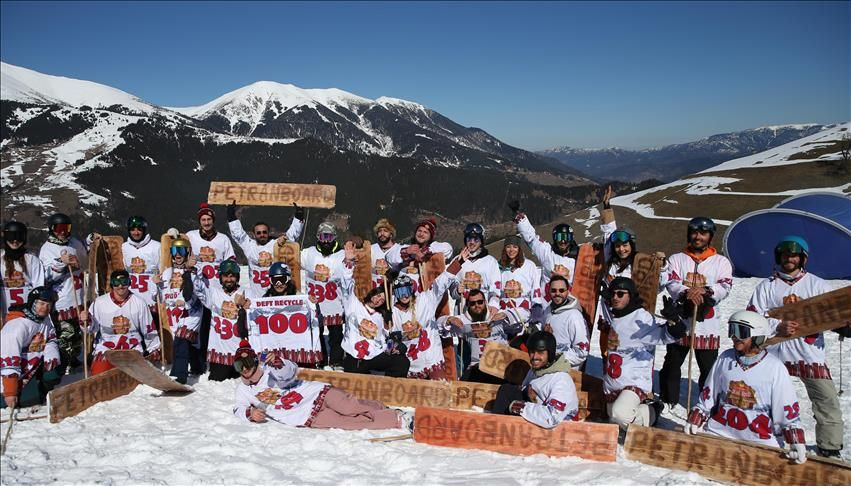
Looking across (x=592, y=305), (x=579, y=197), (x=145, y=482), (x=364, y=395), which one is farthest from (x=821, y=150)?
(x=579, y=197)

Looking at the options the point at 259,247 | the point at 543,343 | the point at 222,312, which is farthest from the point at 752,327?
the point at 259,247

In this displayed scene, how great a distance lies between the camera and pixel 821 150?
40625 millimetres

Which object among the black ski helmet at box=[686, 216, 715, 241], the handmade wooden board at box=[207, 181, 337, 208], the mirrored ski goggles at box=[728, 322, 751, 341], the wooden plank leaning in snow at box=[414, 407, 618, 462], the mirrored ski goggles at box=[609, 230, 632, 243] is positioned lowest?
the wooden plank leaning in snow at box=[414, 407, 618, 462]

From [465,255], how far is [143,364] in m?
4.54

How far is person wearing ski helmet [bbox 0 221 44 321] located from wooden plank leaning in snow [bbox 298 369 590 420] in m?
3.85

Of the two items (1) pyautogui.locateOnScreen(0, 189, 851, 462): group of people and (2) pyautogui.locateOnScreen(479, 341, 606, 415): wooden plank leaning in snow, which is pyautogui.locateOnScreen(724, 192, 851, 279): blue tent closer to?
(1) pyautogui.locateOnScreen(0, 189, 851, 462): group of people

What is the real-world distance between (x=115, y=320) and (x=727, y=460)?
772cm

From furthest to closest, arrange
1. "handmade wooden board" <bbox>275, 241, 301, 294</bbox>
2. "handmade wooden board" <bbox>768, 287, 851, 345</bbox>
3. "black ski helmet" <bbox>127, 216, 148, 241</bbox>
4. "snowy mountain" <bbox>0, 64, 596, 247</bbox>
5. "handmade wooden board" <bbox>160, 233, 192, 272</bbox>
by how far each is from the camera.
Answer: "snowy mountain" <bbox>0, 64, 596, 247</bbox> < "handmade wooden board" <bbox>275, 241, 301, 294</bbox> < "handmade wooden board" <bbox>160, 233, 192, 272</bbox> < "black ski helmet" <bbox>127, 216, 148, 241</bbox> < "handmade wooden board" <bbox>768, 287, 851, 345</bbox>

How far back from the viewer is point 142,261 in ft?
29.2

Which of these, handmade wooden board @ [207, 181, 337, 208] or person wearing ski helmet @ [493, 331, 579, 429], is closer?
person wearing ski helmet @ [493, 331, 579, 429]

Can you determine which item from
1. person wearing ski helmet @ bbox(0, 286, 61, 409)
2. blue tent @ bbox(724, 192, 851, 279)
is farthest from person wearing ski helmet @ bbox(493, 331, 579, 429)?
blue tent @ bbox(724, 192, 851, 279)

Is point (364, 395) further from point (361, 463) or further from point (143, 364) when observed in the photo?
point (143, 364)

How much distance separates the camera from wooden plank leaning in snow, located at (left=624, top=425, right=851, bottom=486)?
4.96 metres

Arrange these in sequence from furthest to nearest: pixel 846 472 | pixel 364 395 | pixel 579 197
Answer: pixel 579 197, pixel 364 395, pixel 846 472
